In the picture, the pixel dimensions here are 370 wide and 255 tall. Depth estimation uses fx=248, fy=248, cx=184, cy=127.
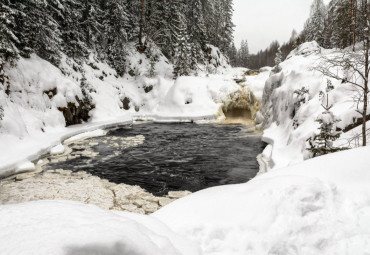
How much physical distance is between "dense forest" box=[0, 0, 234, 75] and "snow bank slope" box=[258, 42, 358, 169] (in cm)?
1273

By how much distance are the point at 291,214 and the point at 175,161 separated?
7459 millimetres

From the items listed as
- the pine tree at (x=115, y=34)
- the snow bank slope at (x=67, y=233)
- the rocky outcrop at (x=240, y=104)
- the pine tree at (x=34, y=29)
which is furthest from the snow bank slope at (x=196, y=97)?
the snow bank slope at (x=67, y=233)

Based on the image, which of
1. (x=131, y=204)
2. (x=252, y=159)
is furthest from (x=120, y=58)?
(x=131, y=204)

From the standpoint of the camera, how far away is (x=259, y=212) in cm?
296

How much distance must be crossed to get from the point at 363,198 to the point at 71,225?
3081mm

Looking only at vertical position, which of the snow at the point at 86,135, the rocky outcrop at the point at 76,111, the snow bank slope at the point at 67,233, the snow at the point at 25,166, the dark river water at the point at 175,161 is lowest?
the dark river water at the point at 175,161

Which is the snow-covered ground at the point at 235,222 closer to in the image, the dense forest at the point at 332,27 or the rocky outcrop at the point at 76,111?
the dense forest at the point at 332,27

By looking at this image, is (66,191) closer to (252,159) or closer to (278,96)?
(252,159)

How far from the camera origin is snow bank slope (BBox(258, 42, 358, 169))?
805 centimetres

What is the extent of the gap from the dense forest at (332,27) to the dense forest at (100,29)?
12.7m

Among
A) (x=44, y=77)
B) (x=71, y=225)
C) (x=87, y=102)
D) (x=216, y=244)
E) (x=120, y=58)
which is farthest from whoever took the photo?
(x=120, y=58)

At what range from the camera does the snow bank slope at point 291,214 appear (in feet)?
8.48

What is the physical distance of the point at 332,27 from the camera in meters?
5.15

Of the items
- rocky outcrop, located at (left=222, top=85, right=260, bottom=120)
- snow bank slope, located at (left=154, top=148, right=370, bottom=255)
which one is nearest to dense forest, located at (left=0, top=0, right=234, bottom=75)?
rocky outcrop, located at (left=222, top=85, right=260, bottom=120)
